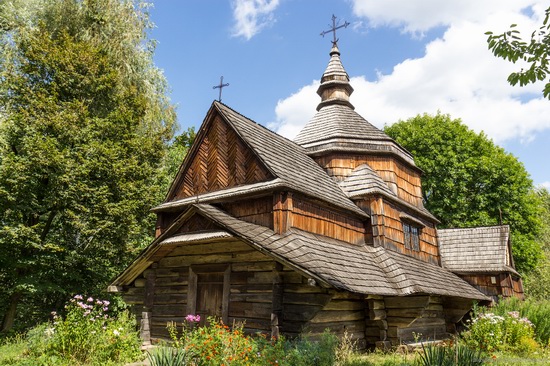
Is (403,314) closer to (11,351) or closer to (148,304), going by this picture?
(148,304)

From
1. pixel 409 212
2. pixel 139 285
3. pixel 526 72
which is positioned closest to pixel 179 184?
pixel 139 285

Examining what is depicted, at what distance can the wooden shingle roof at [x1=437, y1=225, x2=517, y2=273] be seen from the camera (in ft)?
70.4

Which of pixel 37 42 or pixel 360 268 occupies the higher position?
pixel 37 42

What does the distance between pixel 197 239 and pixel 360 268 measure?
4.53 meters

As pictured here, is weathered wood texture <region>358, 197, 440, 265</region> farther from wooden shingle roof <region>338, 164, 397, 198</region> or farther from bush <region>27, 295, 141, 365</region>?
bush <region>27, 295, 141, 365</region>

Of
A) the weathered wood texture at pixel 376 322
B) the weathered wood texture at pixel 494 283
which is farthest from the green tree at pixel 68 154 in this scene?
the weathered wood texture at pixel 494 283

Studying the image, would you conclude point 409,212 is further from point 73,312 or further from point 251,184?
point 73,312

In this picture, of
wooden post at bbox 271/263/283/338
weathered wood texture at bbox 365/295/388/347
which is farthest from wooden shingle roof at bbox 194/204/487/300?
weathered wood texture at bbox 365/295/388/347

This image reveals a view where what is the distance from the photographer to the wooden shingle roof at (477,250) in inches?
845

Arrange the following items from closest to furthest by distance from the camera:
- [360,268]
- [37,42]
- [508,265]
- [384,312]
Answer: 1. [360,268]
2. [384,312]
3. [37,42]
4. [508,265]

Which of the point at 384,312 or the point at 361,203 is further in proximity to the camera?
the point at 361,203

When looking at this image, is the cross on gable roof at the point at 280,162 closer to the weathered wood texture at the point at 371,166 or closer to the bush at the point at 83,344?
the weathered wood texture at the point at 371,166

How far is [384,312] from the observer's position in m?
12.0

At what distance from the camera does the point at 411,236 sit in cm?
1656
